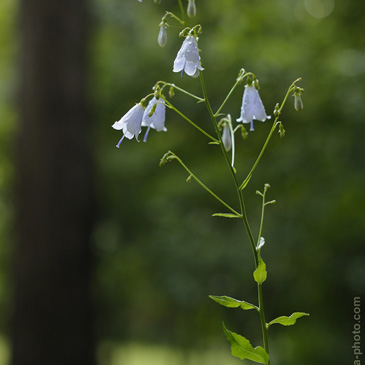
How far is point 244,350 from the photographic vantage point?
118 cm

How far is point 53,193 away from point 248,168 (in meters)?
1.73

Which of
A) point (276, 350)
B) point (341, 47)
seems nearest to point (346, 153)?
point (341, 47)

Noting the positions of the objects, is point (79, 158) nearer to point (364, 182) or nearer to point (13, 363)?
point (13, 363)

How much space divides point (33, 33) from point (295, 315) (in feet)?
→ 15.5

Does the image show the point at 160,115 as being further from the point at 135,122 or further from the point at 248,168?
→ the point at 248,168

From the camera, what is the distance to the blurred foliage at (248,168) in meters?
5.05

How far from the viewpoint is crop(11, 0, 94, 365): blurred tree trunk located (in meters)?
5.12

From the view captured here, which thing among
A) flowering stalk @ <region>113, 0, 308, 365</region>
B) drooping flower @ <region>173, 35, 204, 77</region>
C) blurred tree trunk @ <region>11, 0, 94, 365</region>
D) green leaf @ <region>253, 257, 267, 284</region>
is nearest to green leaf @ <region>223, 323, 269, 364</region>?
flowering stalk @ <region>113, 0, 308, 365</region>

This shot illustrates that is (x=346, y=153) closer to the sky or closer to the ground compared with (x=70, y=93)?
closer to the ground

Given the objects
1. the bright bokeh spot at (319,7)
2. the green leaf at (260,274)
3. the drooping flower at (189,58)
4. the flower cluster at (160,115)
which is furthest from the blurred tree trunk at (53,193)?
the green leaf at (260,274)

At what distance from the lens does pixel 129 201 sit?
6910 mm

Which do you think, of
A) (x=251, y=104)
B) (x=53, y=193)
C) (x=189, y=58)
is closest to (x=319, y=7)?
(x=53, y=193)

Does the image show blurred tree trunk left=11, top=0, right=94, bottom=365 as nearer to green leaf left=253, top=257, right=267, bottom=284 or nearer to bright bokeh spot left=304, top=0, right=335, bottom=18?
bright bokeh spot left=304, top=0, right=335, bottom=18

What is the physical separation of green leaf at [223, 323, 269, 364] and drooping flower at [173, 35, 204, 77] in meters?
0.56
